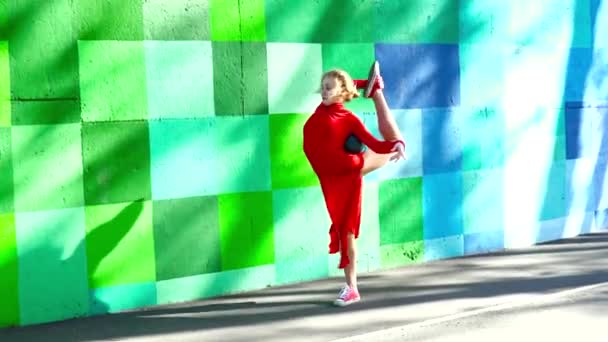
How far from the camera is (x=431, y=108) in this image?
7.49m

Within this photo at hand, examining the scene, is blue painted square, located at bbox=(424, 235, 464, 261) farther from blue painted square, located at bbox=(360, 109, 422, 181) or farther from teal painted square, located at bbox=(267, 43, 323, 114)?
teal painted square, located at bbox=(267, 43, 323, 114)

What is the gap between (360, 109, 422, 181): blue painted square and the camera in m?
7.17

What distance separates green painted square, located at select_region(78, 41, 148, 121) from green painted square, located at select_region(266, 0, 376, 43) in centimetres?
112

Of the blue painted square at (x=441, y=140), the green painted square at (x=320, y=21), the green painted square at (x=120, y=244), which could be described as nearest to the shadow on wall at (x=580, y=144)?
the blue painted square at (x=441, y=140)

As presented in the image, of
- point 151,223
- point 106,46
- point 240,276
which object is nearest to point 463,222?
point 240,276

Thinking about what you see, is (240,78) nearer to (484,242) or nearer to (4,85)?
(4,85)

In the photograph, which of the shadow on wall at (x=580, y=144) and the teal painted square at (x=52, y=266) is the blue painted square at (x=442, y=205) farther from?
the teal painted square at (x=52, y=266)

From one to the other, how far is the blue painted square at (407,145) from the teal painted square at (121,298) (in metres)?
2.13

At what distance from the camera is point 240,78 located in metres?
6.35

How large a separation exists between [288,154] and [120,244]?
151 centimetres

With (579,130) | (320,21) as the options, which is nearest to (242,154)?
(320,21)

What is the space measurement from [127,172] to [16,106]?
0.85 metres

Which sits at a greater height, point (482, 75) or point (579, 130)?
point (482, 75)

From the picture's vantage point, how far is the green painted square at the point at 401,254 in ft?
23.7
